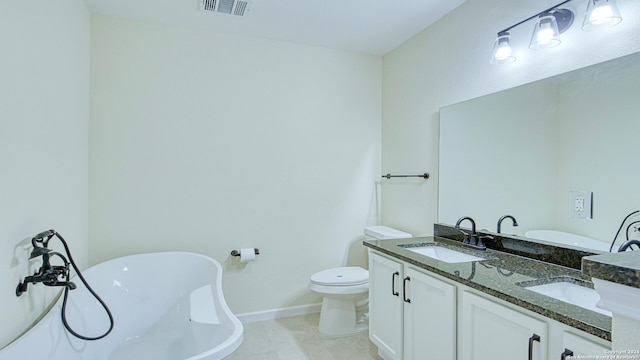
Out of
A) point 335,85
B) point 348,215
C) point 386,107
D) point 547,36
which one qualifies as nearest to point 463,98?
point 547,36

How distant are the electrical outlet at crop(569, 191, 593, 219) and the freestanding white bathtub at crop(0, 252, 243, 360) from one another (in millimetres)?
1804

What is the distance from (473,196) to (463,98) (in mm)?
733

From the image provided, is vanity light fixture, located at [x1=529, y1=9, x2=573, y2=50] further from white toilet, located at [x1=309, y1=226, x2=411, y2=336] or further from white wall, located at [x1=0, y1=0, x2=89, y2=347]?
white wall, located at [x1=0, y1=0, x2=89, y2=347]

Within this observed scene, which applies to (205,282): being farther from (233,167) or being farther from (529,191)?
(529,191)

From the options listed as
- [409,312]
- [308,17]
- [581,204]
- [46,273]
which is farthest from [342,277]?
[308,17]

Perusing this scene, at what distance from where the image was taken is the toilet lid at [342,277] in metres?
2.73

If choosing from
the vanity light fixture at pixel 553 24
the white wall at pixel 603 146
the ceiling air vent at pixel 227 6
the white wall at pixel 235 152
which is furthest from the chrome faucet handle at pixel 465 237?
the ceiling air vent at pixel 227 6

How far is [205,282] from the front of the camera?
253 cm

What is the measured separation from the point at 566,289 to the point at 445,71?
5.84 ft

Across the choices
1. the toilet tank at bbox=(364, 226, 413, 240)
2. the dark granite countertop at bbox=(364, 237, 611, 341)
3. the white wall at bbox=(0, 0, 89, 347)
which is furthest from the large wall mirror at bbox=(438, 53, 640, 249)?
the white wall at bbox=(0, 0, 89, 347)

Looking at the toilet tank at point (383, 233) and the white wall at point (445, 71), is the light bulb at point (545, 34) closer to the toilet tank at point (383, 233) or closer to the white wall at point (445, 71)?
the white wall at point (445, 71)

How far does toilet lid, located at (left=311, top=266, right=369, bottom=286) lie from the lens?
2727 millimetres

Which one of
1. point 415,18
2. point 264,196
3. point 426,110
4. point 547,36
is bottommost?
point 264,196

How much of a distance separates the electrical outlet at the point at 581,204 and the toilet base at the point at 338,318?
172 cm
